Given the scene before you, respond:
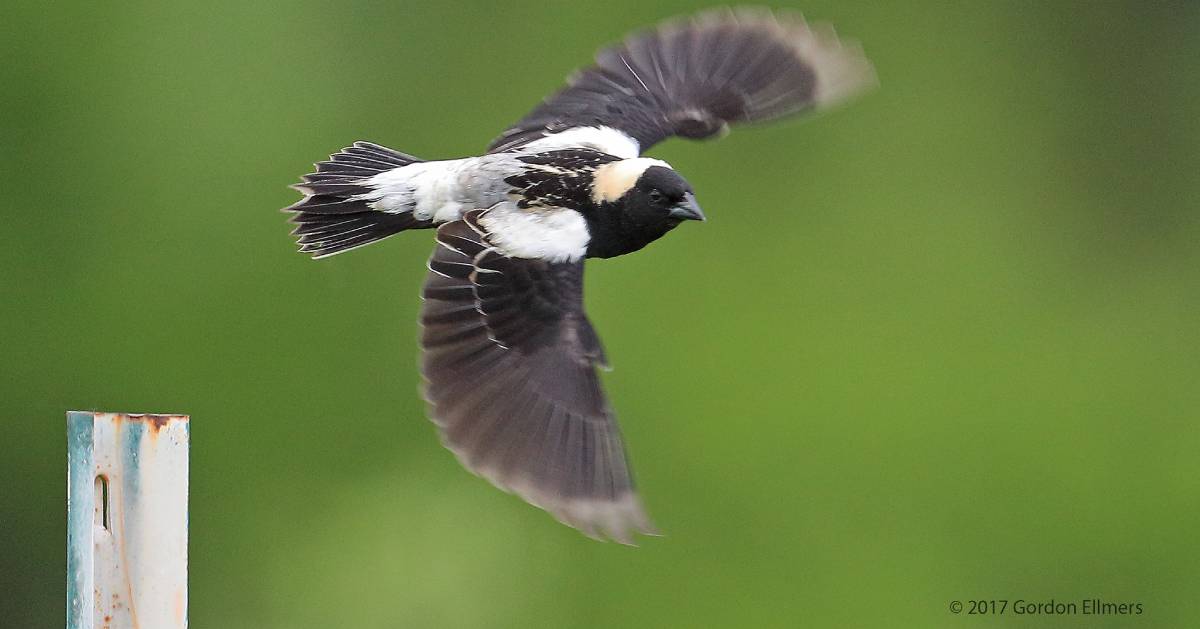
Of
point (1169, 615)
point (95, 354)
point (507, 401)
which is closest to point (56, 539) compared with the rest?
point (95, 354)

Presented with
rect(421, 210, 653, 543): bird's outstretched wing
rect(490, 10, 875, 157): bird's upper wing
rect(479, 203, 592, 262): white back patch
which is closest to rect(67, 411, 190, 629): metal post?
rect(421, 210, 653, 543): bird's outstretched wing

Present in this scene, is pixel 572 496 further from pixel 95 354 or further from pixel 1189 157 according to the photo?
pixel 1189 157

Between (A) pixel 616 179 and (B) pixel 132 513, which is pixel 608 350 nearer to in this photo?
(A) pixel 616 179

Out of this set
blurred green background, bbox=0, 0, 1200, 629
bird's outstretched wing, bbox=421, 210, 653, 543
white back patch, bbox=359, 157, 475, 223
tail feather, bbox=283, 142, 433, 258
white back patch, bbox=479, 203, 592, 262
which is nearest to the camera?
bird's outstretched wing, bbox=421, 210, 653, 543

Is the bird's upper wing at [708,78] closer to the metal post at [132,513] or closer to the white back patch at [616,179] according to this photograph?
the white back patch at [616,179]

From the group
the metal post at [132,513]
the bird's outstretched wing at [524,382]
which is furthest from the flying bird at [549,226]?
the metal post at [132,513]

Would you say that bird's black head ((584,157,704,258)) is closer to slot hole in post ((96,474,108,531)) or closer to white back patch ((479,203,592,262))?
white back patch ((479,203,592,262))
